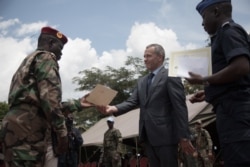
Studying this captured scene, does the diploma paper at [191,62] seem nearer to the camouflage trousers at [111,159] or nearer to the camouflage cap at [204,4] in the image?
the camouflage cap at [204,4]

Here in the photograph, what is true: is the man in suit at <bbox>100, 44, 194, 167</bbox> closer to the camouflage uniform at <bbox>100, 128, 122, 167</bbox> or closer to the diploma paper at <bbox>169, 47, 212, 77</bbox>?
the diploma paper at <bbox>169, 47, 212, 77</bbox>

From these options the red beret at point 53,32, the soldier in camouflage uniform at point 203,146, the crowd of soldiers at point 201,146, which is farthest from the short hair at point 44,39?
the soldier in camouflage uniform at point 203,146

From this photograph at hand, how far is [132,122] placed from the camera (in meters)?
13.0

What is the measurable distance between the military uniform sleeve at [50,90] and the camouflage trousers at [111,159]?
25.4 feet

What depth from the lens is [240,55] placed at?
2322 millimetres

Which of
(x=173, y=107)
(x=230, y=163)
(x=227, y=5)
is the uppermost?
(x=227, y=5)

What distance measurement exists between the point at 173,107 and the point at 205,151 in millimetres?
7179

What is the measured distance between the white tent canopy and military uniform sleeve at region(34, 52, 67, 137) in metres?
6.93

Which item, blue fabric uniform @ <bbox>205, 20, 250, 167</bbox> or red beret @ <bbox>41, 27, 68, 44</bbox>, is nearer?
blue fabric uniform @ <bbox>205, 20, 250, 167</bbox>

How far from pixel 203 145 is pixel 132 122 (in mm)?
3388

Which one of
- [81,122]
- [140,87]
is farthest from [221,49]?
[81,122]

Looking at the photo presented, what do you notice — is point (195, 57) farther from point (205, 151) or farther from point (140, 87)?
point (205, 151)

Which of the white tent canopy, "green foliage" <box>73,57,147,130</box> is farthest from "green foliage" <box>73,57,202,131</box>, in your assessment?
the white tent canopy

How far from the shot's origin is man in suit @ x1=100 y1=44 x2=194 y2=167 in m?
3.61
